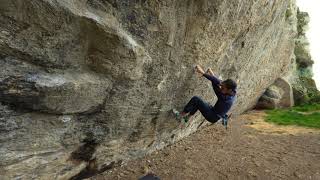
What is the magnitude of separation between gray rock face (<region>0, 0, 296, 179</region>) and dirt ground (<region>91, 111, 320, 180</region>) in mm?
697

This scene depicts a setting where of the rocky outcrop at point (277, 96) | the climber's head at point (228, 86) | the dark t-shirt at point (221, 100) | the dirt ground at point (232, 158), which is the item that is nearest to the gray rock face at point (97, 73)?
the dirt ground at point (232, 158)

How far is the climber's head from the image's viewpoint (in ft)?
37.4

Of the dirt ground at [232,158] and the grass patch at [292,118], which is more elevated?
the grass patch at [292,118]

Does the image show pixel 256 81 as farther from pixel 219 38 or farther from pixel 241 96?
pixel 219 38

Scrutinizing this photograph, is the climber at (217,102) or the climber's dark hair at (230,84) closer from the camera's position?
the climber's dark hair at (230,84)

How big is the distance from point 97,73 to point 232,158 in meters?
6.84

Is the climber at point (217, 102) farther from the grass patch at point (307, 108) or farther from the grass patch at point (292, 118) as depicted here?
the grass patch at point (307, 108)

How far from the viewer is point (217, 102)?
12.1 m

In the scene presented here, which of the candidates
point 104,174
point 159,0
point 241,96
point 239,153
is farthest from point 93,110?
point 241,96

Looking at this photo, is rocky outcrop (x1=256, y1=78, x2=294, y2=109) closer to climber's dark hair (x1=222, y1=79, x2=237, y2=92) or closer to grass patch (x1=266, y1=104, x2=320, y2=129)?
grass patch (x1=266, y1=104, x2=320, y2=129)

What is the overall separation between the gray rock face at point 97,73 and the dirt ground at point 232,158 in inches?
27.5

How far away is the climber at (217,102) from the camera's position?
1159 centimetres

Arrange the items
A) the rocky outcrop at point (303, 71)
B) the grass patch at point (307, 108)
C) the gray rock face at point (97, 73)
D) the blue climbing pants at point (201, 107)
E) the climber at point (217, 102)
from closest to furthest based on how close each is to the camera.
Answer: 1. the gray rock face at point (97, 73)
2. the climber at point (217, 102)
3. the blue climbing pants at point (201, 107)
4. the grass patch at point (307, 108)
5. the rocky outcrop at point (303, 71)

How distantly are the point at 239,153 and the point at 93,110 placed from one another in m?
7.00
